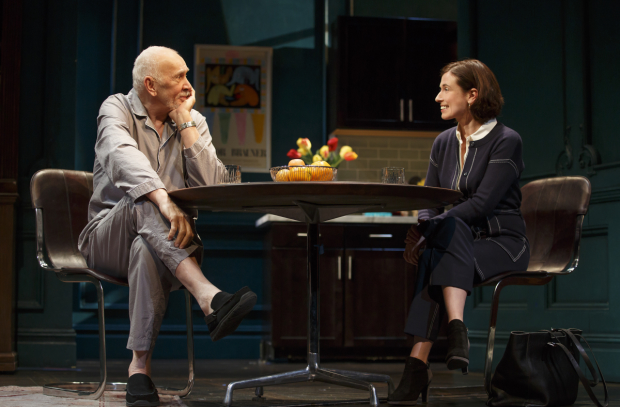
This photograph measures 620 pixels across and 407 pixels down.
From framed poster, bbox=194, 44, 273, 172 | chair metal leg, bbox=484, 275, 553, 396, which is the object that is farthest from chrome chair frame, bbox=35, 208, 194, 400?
framed poster, bbox=194, 44, 273, 172

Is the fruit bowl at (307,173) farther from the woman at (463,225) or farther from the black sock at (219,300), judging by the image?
the black sock at (219,300)

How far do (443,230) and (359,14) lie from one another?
312 centimetres

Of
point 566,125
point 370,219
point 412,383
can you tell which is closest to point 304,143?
point 370,219

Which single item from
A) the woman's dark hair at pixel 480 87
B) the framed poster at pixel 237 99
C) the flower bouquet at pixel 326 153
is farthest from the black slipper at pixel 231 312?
the framed poster at pixel 237 99

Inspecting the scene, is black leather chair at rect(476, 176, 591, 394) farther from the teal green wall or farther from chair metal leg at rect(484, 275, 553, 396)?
the teal green wall

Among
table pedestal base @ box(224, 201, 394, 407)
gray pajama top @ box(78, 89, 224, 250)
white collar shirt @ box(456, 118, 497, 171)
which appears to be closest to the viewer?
table pedestal base @ box(224, 201, 394, 407)

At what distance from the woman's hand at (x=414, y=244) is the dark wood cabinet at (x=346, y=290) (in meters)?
1.69

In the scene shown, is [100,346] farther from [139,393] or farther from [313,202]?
[313,202]

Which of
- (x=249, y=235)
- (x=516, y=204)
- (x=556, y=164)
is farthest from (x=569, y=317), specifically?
(x=249, y=235)

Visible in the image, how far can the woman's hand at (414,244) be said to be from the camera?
7.16 feet

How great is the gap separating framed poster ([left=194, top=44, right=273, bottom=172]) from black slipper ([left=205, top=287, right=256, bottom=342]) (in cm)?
284

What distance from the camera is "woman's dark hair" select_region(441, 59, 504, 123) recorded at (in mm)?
2332

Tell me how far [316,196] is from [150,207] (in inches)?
19.8

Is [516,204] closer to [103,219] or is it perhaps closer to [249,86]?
[103,219]
